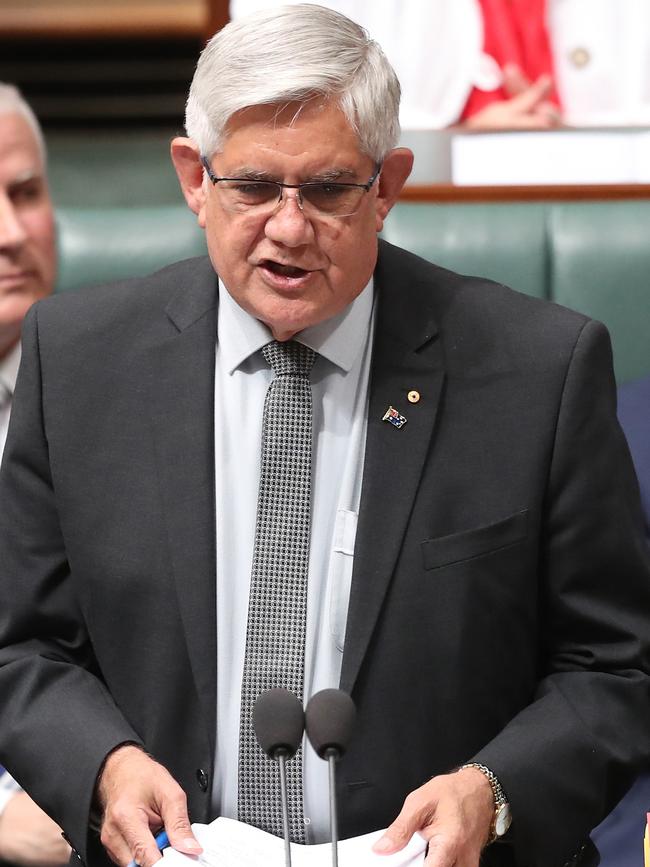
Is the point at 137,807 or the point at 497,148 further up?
the point at 497,148

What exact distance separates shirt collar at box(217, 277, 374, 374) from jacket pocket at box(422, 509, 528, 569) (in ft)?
0.64

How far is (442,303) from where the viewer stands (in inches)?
56.9

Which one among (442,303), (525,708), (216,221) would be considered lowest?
(525,708)

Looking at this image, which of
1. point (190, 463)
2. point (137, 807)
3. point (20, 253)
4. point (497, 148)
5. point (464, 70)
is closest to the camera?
point (137, 807)

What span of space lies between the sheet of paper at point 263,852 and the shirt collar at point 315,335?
0.43 meters

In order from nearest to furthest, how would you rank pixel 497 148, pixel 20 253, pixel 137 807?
pixel 137 807, pixel 20 253, pixel 497 148

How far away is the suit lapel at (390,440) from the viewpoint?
4.35 ft

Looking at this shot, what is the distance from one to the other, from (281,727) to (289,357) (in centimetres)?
46

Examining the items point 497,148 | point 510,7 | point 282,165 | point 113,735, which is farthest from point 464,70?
point 113,735

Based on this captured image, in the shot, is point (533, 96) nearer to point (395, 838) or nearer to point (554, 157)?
point (554, 157)

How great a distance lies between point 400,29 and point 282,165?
1863mm

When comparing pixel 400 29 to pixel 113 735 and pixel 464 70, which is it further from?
pixel 113 735

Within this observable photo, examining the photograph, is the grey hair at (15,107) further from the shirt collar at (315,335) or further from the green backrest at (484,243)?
the shirt collar at (315,335)

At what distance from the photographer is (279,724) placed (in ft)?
3.37
